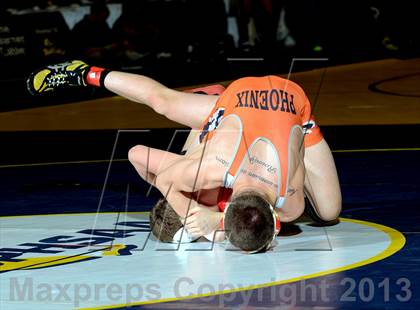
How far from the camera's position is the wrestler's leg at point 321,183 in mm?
6863

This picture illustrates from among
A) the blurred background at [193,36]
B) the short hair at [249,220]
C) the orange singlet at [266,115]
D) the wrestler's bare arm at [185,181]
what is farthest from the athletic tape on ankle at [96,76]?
the blurred background at [193,36]

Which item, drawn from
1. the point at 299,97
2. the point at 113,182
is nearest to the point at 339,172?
the point at 113,182

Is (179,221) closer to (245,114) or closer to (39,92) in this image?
(245,114)

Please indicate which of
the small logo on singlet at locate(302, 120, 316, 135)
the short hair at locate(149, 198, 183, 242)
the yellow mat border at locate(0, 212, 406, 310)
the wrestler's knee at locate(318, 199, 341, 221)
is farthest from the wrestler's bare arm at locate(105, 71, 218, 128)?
the yellow mat border at locate(0, 212, 406, 310)

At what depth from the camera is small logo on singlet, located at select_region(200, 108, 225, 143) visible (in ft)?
21.9

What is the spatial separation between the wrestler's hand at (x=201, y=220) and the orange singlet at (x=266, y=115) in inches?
6.9

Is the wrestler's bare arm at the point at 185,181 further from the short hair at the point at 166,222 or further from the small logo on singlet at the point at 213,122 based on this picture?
the small logo on singlet at the point at 213,122

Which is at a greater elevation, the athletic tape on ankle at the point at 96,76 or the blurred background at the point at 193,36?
the athletic tape on ankle at the point at 96,76

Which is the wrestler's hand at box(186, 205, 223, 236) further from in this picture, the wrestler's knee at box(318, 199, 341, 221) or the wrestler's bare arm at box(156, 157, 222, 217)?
the wrestler's knee at box(318, 199, 341, 221)

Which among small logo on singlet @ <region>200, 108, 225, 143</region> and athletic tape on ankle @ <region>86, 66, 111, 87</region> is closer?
small logo on singlet @ <region>200, 108, 225, 143</region>

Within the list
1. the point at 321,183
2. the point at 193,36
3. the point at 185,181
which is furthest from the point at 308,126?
the point at 193,36

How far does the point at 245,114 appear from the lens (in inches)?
255

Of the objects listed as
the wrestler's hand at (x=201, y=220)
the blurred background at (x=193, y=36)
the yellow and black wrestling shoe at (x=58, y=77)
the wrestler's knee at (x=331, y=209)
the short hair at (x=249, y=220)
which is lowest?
the blurred background at (x=193, y=36)

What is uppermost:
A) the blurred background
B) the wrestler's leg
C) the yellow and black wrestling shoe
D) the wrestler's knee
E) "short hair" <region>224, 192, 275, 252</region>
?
the yellow and black wrestling shoe
